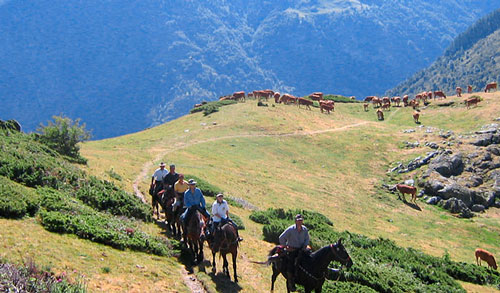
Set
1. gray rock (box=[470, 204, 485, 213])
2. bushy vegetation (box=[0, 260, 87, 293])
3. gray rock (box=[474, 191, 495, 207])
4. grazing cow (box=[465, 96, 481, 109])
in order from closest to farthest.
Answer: bushy vegetation (box=[0, 260, 87, 293]) < gray rock (box=[470, 204, 485, 213]) < gray rock (box=[474, 191, 495, 207]) < grazing cow (box=[465, 96, 481, 109])

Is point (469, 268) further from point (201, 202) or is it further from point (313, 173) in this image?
point (313, 173)

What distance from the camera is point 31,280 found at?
10.1m

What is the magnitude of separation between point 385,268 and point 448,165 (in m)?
29.3

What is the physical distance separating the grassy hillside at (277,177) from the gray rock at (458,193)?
200 centimetres

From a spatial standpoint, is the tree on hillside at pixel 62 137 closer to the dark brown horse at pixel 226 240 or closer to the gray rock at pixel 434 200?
the dark brown horse at pixel 226 240

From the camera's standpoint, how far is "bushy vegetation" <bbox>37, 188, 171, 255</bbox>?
15.7 metres

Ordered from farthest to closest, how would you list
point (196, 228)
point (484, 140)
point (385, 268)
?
1. point (484, 140)
2. point (385, 268)
3. point (196, 228)

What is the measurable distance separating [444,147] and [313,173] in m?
17.3

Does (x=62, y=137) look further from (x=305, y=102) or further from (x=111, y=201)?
(x=305, y=102)

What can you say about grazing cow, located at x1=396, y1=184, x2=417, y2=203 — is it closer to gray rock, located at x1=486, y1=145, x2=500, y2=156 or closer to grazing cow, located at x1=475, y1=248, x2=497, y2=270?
gray rock, located at x1=486, y1=145, x2=500, y2=156

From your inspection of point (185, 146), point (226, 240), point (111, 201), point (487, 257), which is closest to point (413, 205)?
point (487, 257)

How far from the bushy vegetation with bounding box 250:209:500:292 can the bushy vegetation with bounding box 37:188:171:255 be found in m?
7.74

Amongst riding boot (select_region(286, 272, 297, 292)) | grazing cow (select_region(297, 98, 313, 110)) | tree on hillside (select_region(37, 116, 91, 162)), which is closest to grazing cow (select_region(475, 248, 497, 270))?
riding boot (select_region(286, 272, 297, 292))

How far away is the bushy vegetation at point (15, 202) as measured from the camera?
15.1 meters
